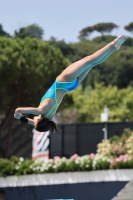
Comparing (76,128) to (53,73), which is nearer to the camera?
(76,128)

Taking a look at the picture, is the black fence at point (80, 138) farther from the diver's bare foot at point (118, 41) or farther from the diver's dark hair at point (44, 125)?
the diver's dark hair at point (44, 125)

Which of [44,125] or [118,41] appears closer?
[44,125]

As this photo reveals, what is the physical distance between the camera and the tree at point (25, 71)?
34250mm

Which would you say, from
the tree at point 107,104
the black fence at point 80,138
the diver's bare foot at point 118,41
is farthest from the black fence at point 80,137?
the tree at point 107,104

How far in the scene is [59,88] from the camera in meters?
8.92

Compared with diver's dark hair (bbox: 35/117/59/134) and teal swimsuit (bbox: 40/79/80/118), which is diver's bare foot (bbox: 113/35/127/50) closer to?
teal swimsuit (bbox: 40/79/80/118)

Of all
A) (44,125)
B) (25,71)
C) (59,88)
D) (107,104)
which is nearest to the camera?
(44,125)

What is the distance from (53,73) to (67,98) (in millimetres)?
2483

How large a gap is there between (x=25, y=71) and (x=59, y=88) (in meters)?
26.2

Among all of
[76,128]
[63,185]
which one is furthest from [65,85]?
[76,128]

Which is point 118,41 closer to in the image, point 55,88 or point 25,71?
point 55,88

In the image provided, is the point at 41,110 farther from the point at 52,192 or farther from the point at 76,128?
the point at 76,128

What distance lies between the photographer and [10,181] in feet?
47.7

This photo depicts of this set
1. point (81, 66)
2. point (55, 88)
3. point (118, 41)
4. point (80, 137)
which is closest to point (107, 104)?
point (80, 137)
